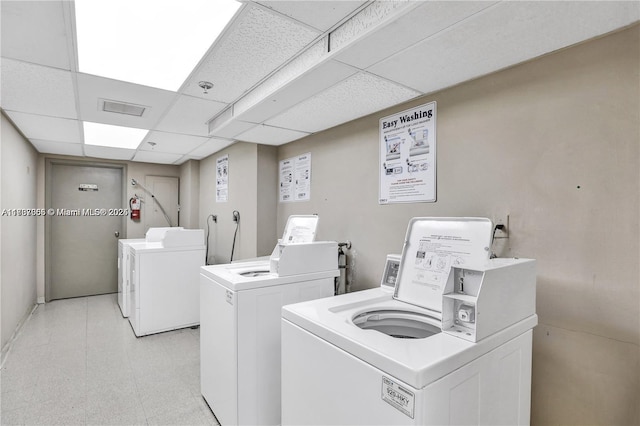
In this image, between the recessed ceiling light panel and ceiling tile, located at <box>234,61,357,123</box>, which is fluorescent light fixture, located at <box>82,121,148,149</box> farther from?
ceiling tile, located at <box>234,61,357,123</box>

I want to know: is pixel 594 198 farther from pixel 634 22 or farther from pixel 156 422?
pixel 156 422

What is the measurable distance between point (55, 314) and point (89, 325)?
79cm


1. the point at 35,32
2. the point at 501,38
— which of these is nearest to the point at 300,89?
the point at 501,38

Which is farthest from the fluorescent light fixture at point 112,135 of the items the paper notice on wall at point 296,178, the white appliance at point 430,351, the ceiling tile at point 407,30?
the white appliance at point 430,351

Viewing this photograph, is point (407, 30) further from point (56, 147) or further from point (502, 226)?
point (56, 147)

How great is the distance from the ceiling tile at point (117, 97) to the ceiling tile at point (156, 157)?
166 cm

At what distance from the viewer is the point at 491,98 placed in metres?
1.66

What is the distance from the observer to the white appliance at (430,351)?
942 millimetres

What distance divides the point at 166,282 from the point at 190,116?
1.87 m

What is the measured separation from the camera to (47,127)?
311 cm

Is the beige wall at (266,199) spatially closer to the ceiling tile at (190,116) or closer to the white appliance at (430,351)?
the ceiling tile at (190,116)

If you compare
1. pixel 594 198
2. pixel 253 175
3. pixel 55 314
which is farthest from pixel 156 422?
pixel 55 314

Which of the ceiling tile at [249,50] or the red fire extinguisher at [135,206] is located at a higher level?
the ceiling tile at [249,50]

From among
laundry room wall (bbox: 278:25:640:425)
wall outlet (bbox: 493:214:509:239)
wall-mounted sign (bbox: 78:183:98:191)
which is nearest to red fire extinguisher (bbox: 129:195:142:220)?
wall-mounted sign (bbox: 78:183:98:191)
